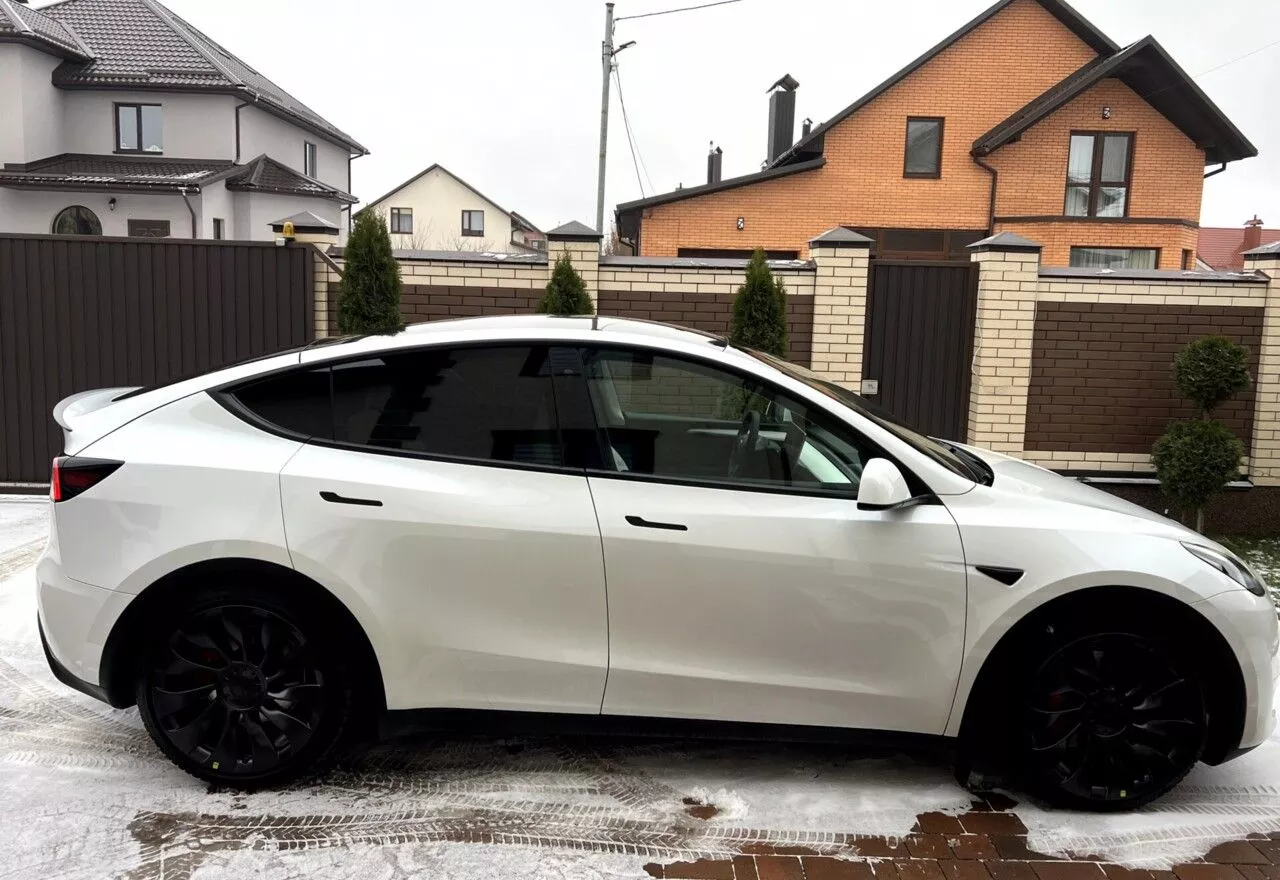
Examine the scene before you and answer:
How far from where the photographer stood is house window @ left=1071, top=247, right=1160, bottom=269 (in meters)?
22.2

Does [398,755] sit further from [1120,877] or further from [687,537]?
[1120,877]

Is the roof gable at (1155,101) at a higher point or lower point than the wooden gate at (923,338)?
higher

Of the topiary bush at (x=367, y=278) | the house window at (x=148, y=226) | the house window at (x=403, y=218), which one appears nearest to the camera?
the topiary bush at (x=367, y=278)

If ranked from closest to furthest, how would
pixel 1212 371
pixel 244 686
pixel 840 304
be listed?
1. pixel 244 686
2. pixel 1212 371
3. pixel 840 304

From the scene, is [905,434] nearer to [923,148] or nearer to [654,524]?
[654,524]

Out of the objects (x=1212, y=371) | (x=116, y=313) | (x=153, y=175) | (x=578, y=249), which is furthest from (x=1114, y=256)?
(x=153, y=175)

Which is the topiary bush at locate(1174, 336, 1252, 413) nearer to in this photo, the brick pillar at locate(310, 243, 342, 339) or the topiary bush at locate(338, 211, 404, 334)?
the topiary bush at locate(338, 211, 404, 334)

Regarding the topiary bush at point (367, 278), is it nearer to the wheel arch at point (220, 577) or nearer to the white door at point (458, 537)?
the white door at point (458, 537)

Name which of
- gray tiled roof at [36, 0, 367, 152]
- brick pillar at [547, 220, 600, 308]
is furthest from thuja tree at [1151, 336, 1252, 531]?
gray tiled roof at [36, 0, 367, 152]

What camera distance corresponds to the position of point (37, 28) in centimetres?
2430

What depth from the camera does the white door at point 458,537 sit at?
3186 mm

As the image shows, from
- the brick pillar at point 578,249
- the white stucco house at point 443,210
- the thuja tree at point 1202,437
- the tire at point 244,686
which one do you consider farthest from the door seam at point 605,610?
the white stucco house at point 443,210

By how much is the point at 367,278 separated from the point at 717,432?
546 centimetres

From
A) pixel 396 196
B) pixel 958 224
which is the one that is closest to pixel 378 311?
pixel 958 224
